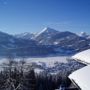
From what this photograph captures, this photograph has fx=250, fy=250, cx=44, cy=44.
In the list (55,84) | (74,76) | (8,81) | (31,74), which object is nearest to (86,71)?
(74,76)

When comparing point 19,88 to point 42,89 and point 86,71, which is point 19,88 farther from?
point 42,89

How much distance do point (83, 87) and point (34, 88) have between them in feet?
147

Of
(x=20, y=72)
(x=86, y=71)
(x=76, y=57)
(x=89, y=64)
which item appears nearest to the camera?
(x=86, y=71)

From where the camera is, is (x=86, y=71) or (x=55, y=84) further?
(x=55, y=84)

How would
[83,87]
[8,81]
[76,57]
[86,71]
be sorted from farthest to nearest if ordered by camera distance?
1. [8,81]
2. [76,57]
3. [86,71]
4. [83,87]

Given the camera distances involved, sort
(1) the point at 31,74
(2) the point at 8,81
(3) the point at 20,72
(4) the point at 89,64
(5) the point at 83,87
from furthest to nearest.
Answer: (1) the point at 31,74, (3) the point at 20,72, (2) the point at 8,81, (4) the point at 89,64, (5) the point at 83,87

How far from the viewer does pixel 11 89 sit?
21.5m

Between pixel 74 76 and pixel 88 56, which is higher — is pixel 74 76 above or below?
below

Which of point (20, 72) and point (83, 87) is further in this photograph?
point (20, 72)

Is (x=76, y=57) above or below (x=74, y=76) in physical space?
above

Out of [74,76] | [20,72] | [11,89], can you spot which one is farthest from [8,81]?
[74,76]

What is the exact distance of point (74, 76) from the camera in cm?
567

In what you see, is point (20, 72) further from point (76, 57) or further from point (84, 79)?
point (84, 79)

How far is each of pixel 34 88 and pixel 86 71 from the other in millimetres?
44159
